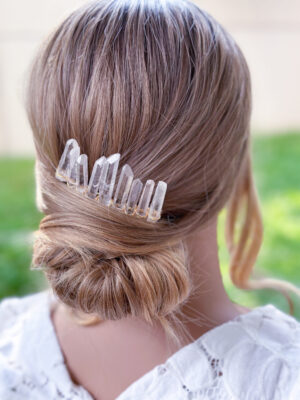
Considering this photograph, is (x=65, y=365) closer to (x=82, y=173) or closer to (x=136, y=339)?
(x=136, y=339)

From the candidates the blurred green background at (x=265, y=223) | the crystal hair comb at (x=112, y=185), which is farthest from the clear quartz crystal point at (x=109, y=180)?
the blurred green background at (x=265, y=223)

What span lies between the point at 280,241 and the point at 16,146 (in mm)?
1467

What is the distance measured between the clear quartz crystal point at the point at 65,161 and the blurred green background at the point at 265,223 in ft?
3.43

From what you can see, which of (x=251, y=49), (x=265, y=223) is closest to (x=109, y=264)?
(x=265, y=223)

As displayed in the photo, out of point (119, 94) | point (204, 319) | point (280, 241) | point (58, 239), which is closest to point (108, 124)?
point (119, 94)

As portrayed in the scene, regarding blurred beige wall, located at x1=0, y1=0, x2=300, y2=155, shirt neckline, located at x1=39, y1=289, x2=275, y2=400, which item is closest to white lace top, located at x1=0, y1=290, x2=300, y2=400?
shirt neckline, located at x1=39, y1=289, x2=275, y2=400

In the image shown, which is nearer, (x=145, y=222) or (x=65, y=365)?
(x=145, y=222)

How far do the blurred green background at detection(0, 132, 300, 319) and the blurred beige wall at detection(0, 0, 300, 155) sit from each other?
184mm

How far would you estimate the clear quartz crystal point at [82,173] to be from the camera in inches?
26.5

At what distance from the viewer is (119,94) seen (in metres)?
0.66

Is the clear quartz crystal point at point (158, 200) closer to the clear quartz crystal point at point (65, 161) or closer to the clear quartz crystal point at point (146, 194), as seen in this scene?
the clear quartz crystal point at point (146, 194)

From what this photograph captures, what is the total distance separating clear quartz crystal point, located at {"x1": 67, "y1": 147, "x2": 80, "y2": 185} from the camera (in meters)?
0.68

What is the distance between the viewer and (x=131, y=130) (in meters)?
0.67

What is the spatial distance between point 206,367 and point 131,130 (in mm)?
397
